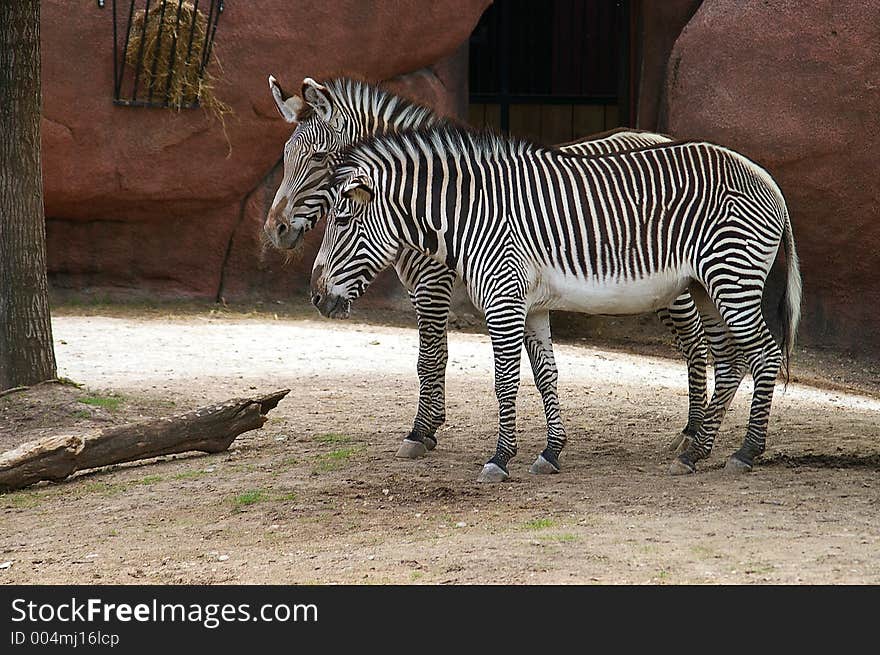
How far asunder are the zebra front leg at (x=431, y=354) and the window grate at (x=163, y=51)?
5654 millimetres

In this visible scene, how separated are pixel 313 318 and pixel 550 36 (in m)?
6.93

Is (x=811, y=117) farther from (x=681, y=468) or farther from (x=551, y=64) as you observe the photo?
(x=551, y=64)

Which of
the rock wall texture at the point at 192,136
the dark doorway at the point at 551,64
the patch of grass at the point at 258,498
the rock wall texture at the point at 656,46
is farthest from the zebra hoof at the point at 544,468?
the dark doorway at the point at 551,64

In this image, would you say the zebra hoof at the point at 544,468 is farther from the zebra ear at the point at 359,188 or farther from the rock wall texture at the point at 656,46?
the rock wall texture at the point at 656,46

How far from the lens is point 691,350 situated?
6.52 metres

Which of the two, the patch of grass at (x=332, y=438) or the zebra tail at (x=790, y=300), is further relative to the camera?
the patch of grass at (x=332, y=438)

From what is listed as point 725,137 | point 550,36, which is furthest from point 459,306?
point 550,36

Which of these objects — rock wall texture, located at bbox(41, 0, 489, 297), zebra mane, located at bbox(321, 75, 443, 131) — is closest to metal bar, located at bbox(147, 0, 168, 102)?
rock wall texture, located at bbox(41, 0, 489, 297)

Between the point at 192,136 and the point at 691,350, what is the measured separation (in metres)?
6.54

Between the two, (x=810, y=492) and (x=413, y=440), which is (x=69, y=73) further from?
(x=810, y=492)

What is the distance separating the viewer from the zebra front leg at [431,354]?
21.1 feet

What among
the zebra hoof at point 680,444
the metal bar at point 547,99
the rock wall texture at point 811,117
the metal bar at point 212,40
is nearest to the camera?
the zebra hoof at point 680,444

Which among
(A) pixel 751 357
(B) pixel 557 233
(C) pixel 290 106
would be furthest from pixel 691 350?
(C) pixel 290 106

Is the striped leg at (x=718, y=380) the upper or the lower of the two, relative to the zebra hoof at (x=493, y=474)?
upper
